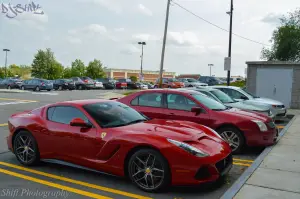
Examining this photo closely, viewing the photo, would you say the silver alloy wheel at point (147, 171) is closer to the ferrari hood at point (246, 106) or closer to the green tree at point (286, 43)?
the ferrari hood at point (246, 106)

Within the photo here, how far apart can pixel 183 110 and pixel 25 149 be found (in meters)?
3.52

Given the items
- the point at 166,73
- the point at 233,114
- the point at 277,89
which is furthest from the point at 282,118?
the point at 166,73

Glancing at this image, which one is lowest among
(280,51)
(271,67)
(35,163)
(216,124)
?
(35,163)

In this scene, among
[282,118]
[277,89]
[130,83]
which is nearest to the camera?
[282,118]

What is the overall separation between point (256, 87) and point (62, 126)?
1431 cm

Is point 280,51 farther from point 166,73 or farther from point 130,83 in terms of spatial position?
point 166,73

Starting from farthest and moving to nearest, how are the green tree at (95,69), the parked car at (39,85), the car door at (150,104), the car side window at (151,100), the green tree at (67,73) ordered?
the green tree at (67,73), the green tree at (95,69), the parked car at (39,85), the car side window at (151,100), the car door at (150,104)

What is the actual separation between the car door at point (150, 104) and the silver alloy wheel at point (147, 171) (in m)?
3.11

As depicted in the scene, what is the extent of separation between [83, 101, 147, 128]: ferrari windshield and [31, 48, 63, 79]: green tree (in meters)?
72.3

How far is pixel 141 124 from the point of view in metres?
5.23

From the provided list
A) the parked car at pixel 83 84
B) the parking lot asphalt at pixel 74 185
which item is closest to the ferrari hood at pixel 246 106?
the parking lot asphalt at pixel 74 185

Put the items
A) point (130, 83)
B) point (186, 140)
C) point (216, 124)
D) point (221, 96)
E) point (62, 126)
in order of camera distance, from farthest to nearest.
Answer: point (130, 83) → point (221, 96) → point (216, 124) → point (62, 126) → point (186, 140)

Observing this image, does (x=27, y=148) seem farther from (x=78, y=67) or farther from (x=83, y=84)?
(x=78, y=67)

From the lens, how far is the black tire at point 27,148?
5742mm
